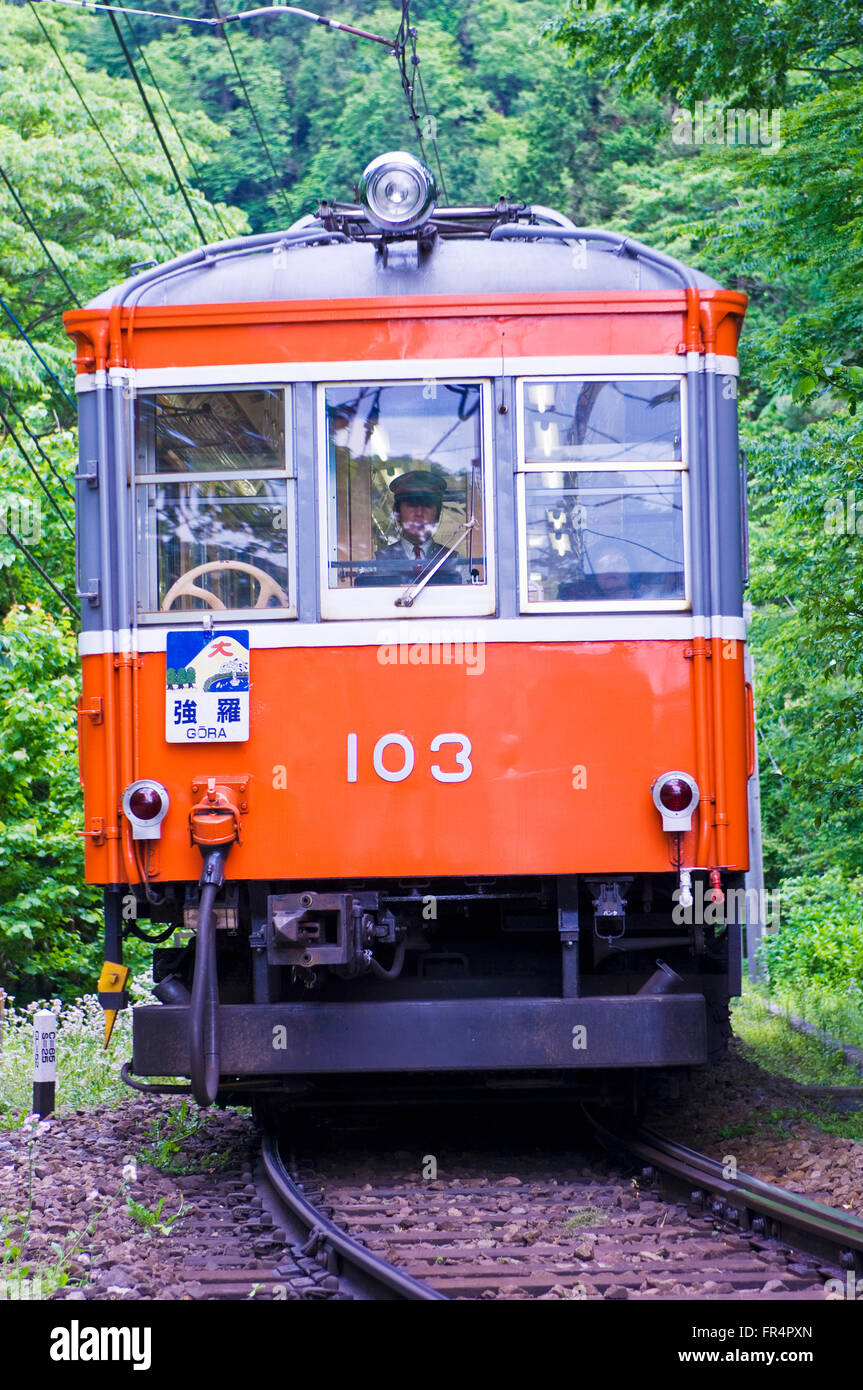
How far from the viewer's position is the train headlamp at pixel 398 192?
646cm

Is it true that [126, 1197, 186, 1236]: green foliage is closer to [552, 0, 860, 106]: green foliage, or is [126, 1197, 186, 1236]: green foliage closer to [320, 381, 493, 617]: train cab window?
[320, 381, 493, 617]: train cab window

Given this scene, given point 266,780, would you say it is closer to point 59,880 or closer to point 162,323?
point 162,323

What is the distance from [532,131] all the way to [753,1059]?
28139mm

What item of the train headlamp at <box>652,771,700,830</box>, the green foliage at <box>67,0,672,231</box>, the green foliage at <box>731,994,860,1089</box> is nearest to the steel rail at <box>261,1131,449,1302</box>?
the train headlamp at <box>652,771,700,830</box>

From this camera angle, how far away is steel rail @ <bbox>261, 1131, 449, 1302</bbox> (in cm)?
438

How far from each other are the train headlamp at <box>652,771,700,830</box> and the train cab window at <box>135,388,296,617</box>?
173 cm

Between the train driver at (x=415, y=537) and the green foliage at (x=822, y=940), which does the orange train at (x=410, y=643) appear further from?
the green foliage at (x=822, y=940)

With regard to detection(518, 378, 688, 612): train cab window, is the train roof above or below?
above

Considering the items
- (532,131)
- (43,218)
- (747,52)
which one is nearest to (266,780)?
(747,52)

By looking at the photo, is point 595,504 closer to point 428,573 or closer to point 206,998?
point 428,573

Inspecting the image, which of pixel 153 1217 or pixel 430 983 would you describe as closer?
pixel 153 1217

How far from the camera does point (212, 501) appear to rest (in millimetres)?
6258

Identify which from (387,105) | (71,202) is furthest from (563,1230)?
(387,105)

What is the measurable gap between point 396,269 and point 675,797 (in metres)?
2.60
